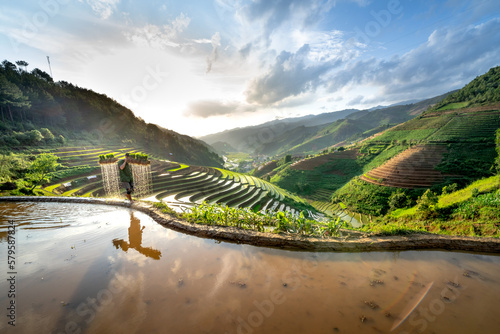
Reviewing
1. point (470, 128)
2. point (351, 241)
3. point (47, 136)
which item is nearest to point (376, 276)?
point (351, 241)

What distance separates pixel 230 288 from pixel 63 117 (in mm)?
52056

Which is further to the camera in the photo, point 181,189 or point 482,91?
point 482,91

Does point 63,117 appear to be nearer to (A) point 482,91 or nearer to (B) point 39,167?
(B) point 39,167

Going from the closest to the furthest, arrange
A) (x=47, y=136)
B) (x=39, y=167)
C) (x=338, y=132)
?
(x=39, y=167) → (x=47, y=136) → (x=338, y=132)

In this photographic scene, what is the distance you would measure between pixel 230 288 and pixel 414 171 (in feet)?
104

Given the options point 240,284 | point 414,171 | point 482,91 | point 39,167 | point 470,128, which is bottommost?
point 414,171

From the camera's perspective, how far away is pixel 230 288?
Result: 2545 mm

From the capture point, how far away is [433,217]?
9906 millimetres

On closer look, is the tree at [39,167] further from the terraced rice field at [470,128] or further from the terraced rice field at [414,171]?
the terraced rice field at [470,128]

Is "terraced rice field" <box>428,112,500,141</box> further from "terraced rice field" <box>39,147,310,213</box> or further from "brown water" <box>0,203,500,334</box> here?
"brown water" <box>0,203,500,334</box>

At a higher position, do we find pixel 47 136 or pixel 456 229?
pixel 47 136

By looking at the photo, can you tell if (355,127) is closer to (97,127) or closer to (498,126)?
(498,126)

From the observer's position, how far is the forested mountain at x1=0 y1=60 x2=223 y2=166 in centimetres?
2655

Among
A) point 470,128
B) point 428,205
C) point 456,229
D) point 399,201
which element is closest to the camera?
point 456,229
